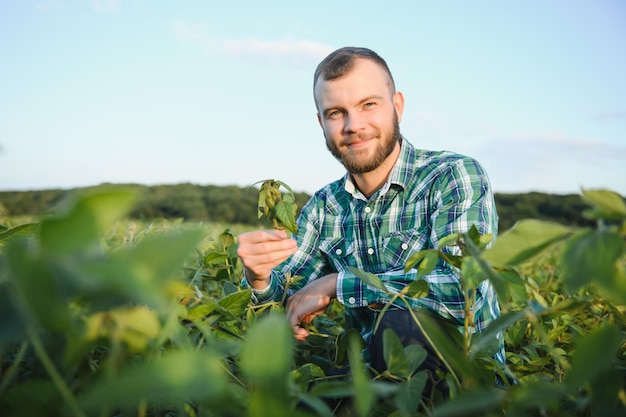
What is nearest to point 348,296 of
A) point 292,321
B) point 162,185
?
point 292,321

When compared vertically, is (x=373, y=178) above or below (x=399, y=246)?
above

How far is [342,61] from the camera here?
7.36ft

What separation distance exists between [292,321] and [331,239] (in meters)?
0.85

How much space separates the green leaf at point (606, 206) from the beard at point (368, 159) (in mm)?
1720

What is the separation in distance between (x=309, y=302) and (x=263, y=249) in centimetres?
22

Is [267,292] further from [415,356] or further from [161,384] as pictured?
[161,384]

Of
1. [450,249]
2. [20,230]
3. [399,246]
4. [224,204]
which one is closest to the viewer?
[20,230]

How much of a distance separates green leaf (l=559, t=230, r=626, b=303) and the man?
23.7 inches

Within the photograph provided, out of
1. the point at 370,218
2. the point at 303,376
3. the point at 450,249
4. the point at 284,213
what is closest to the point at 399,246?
the point at 370,218

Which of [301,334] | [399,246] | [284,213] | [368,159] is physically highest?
[368,159]

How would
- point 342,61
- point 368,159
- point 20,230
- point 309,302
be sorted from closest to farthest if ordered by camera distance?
point 20,230, point 309,302, point 368,159, point 342,61

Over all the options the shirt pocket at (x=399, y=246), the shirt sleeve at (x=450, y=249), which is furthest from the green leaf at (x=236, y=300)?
the shirt pocket at (x=399, y=246)

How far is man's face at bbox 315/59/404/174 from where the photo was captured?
213 cm

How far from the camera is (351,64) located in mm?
2223
